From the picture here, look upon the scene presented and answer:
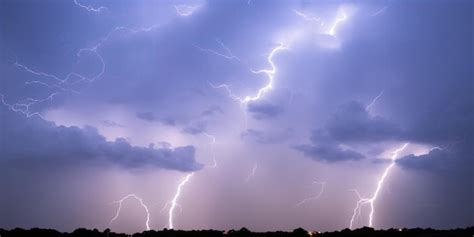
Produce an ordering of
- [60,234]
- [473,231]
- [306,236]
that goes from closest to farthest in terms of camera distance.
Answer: [473,231]
[306,236]
[60,234]

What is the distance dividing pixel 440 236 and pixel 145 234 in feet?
34.7

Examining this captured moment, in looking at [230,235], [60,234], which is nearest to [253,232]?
[230,235]

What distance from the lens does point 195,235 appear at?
1703 centimetres

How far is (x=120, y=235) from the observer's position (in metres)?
17.2

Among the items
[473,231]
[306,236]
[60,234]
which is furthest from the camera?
[60,234]

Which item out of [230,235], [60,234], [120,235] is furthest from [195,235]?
[60,234]

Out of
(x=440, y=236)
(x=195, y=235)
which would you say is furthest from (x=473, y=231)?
(x=195, y=235)

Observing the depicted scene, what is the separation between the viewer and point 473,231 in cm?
1224

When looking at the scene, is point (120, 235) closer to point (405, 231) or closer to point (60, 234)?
point (60, 234)

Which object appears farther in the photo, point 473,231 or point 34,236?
point 34,236

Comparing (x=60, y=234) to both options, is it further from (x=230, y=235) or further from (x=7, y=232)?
(x=230, y=235)

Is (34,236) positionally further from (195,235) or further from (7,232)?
(195,235)

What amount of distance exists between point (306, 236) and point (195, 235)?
167 inches

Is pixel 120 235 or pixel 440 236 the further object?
pixel 120 235
